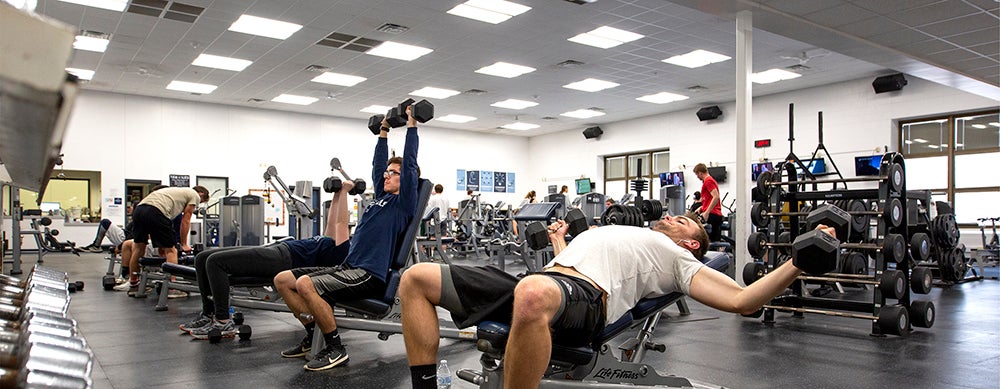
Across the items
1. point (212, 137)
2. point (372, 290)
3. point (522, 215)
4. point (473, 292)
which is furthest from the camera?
point (212, 137)

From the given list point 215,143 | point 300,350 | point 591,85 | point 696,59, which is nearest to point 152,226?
point 300,350

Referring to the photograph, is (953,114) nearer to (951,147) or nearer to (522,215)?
(951,147)

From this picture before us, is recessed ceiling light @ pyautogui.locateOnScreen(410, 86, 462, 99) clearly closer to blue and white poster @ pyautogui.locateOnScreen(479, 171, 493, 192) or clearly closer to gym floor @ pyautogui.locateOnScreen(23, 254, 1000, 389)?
blue and white poster @ pyautogui.locateOnScreen(479, 171, 493, 192)

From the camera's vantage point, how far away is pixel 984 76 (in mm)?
8516

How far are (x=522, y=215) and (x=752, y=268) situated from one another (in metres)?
1.85

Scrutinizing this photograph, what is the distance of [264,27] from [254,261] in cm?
531

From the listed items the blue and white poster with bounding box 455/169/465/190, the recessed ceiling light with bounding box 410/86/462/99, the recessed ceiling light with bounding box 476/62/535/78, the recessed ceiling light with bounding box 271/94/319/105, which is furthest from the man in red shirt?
the blue and white poster with bounding box 455/169/465/190

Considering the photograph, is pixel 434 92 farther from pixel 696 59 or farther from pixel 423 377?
pixel 423 377

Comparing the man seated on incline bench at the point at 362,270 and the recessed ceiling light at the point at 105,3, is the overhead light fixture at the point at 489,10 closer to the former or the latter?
the recessed ceiling light at the point at 105,3

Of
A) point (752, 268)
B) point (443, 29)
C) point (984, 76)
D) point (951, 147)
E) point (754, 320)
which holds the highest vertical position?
point (443, 29)

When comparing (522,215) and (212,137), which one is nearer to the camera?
(522,215)

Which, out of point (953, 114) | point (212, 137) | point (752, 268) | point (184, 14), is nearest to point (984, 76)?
point (953, 114)

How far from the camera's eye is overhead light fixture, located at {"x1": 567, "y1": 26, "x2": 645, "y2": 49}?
810 cm

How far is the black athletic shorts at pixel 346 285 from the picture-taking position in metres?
2.96
